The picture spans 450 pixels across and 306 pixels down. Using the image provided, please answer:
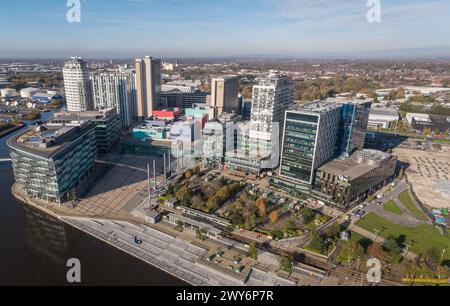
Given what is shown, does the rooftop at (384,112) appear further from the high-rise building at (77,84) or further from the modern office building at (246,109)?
the high-rise building at (77,84)

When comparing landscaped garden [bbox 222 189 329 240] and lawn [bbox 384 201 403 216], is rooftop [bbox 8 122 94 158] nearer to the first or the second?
landscaped garden [bbox 222 189 329 240]

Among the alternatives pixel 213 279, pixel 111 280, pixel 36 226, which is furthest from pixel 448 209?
pixel 36 226

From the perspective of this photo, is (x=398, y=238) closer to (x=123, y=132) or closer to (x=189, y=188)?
(x=189, y=188)

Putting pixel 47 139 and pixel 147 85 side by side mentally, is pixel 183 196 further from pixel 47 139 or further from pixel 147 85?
pixel 147 85

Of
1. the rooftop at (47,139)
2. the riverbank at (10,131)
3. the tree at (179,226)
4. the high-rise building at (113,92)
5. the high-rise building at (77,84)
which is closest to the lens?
the tree at (179,226)

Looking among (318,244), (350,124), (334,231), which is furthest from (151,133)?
(318,244)

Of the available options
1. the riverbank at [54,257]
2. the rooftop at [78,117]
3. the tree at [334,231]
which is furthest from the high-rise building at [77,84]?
the tree at [334,231]

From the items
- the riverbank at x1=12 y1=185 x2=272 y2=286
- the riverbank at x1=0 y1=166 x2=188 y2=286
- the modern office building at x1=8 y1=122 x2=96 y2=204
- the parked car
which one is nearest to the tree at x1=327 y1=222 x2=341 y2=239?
the parked car
